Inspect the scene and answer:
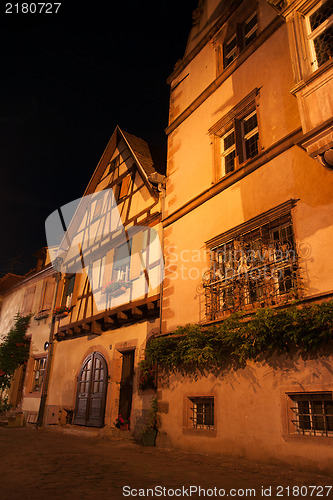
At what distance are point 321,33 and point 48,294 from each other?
1338cm

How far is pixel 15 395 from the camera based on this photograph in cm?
1548

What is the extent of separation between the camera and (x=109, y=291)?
36.4 ft

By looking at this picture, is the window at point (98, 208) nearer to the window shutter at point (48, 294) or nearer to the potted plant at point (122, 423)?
the window shutter at point (48, 294)

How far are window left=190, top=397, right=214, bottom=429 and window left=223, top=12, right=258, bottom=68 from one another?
Answer: 8276mm

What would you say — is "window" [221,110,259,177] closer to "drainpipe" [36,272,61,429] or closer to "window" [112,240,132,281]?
"window" [112,240,132,281]

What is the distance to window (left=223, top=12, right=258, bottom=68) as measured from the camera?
904cm

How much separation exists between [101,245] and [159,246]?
387cm

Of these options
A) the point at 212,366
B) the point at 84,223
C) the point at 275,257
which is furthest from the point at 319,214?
the point at 84,223

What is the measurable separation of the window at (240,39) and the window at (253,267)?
513cm

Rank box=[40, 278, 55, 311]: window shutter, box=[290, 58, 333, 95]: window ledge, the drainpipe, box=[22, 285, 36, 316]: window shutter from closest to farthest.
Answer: box=[290, 58, 333, 95]: window ledge < the drainpipe < box=[40, 278, 55, 311]: window shutter < box=[22, 285, 36, 316]: window shutter

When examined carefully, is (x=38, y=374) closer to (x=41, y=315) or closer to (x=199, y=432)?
(x=41, y=315)

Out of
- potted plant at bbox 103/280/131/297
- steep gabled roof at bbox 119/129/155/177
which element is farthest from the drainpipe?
steep gabled roof at bbox 119/129/155/177
